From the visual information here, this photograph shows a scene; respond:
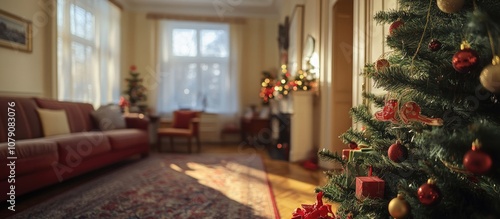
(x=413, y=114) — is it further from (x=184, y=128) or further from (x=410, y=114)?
(x=184, y=128)

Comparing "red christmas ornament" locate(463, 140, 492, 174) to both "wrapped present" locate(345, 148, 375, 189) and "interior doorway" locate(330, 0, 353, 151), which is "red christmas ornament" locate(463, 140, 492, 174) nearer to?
"wrapped present" locate(345, 148, 375, 189)

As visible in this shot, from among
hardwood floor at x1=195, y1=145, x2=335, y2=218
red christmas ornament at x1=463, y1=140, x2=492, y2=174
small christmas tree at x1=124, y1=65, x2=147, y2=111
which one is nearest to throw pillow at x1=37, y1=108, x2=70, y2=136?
small christmas tree at x1=124, y1=65, x2=147, y2=111

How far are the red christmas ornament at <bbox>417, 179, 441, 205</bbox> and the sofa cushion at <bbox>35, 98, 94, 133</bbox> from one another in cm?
363

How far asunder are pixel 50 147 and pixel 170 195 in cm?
104

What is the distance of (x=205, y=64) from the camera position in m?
6.30

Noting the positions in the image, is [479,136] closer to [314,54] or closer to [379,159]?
[379,159]

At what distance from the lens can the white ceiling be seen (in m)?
5.92

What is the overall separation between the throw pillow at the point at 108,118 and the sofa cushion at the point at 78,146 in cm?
71

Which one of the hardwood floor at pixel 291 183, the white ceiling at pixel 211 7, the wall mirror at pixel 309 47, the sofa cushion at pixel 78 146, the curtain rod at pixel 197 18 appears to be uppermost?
the white ceiling at pixel 211 7

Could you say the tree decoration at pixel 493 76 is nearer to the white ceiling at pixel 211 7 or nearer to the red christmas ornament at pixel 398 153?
the red christmas ornament at pixel 398 153

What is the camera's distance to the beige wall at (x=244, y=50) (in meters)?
6.03

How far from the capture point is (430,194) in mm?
725

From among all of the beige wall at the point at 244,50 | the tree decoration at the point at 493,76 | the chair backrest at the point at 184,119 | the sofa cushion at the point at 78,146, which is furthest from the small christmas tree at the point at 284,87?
the tree decoration at the point at 493,76

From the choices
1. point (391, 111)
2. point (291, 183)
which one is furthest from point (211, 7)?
point (391, 111)
